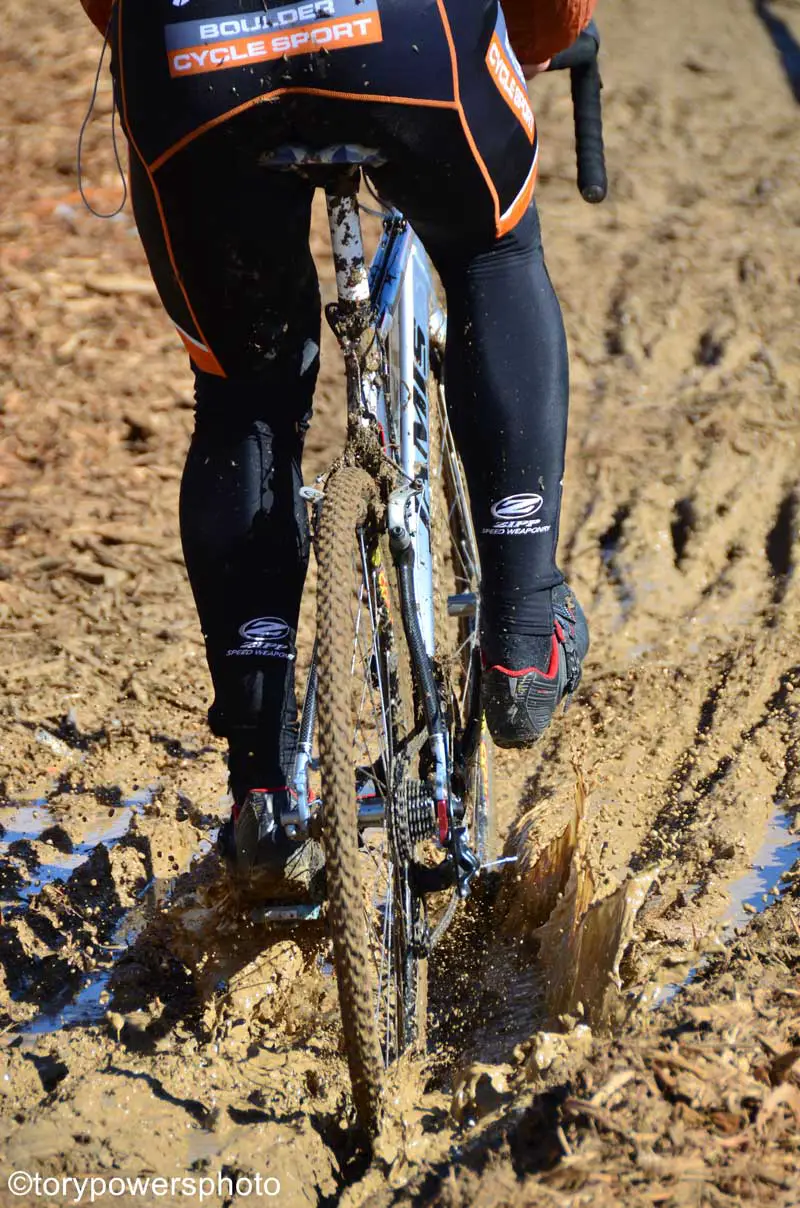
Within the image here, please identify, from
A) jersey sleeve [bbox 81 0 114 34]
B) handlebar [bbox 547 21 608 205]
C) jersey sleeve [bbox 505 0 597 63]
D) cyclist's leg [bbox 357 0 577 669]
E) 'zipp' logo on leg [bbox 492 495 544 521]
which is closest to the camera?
cyclist's leg [bbox 357 0 577 669]

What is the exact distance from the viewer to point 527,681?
2.33 meters

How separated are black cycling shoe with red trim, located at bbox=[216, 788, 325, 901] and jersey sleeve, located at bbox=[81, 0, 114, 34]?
1370 millimetres

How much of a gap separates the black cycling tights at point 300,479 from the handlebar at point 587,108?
36 centimetres

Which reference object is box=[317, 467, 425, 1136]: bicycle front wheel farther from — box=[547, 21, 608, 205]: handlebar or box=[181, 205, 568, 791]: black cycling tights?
box=[547, 21, 608, 205]: handlebar

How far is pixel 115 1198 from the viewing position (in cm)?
177

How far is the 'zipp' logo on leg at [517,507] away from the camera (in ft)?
7.29

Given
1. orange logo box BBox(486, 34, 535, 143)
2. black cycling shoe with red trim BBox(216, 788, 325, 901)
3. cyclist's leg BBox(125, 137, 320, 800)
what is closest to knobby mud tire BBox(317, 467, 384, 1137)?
cyclist's leg BBox(125, 137, 320, 800)

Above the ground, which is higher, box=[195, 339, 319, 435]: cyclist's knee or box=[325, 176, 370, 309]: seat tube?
box=[325, 176, 370, 309]: seat tube

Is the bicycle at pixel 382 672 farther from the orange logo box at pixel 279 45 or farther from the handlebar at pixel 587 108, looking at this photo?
the orange logo box at pixel 279 45

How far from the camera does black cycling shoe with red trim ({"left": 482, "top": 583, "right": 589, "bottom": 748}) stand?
7.61ft

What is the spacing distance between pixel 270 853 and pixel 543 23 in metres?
1.57

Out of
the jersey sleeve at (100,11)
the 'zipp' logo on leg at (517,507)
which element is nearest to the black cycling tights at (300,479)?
the 'zipp' logo on leg at (517,507)

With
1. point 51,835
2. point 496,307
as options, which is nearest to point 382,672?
point 496,307

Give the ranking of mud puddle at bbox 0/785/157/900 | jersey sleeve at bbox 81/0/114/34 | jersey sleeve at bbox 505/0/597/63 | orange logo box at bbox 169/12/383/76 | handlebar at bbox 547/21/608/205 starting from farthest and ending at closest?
mud puddle at bbox 0/785/157/900, handlebar at bbox 547/21/608/205, jersey sleeve at bbox 505/0/597/63, jersey sleeve at bbox 81/0/114/34, orange logo box at bbox 169/12/383/76
